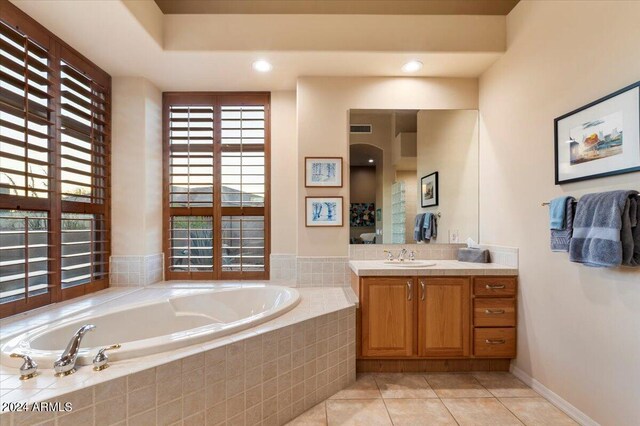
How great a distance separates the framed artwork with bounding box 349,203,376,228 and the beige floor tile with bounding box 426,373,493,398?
1.31 m

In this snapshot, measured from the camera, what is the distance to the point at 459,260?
2.72 meters

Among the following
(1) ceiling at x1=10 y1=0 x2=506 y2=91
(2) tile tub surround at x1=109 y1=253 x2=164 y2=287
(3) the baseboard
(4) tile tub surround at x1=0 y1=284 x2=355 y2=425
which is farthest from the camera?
(2) tile tub surround at x1=109 y1=253 x2=164 y2=287

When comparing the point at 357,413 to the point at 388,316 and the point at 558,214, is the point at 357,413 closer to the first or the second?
the point at 388,316

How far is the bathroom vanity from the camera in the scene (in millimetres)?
2305

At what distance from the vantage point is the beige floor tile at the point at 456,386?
6.88ft

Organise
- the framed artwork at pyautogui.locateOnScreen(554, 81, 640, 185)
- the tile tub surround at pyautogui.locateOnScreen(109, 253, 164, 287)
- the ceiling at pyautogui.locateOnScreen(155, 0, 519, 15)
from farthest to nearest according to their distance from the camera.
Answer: the tile tub surround at pyautogui.locateOnScreen(109, 253, 164, 287) < the ceiling at pyautogui.locateOnScreen(155, 0, 519, 15) < the framed artwork at pyautogui.locateOnScreen(554, 81, 640, 185)

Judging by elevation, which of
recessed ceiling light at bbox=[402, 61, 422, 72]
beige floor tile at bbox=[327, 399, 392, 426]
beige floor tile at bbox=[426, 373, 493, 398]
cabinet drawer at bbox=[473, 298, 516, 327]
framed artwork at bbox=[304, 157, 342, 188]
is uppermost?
recessed ceiling light at bbox=[402, 61, 422, 72]

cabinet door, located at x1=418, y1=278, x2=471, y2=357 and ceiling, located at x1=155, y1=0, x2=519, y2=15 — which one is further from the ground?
ceiling, located at x1=155, y1=0, x2=519, y2=15

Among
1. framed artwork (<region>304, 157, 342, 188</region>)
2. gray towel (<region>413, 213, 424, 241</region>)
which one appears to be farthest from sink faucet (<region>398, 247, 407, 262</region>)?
framed artwork (<region>304, 157, 342, 188</region>)

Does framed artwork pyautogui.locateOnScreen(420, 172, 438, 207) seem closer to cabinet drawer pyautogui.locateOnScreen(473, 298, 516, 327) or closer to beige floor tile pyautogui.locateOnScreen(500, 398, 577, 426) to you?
cabinet drawer pyautogui.locateOnScreen(473, 298, 516, 327)

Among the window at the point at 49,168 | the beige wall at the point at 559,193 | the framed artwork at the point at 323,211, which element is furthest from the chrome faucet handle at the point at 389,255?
the window at the point at 49,168

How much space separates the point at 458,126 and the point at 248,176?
2.11 metres

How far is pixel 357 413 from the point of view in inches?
73.7

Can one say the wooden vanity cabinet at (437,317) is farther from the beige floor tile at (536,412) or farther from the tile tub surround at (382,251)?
the tile tub surround at (382,251)
